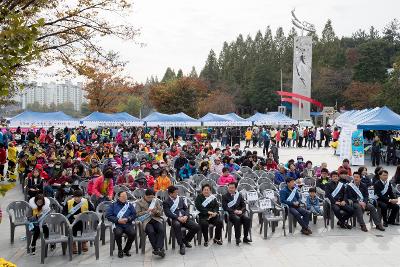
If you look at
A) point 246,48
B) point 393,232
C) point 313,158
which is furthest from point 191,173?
point 246,48

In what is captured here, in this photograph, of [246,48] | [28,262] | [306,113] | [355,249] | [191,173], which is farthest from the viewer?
[246,48]

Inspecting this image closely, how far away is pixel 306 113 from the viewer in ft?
195

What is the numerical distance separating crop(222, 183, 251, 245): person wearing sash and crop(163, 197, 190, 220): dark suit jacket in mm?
886

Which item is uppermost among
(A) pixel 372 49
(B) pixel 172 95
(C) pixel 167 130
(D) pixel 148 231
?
(A) pixel 372 49

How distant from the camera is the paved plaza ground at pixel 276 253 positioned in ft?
23.4

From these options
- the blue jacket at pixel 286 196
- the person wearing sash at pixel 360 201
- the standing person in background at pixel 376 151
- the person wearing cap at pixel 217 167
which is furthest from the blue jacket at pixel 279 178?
the standing person in background at pixel 376 151

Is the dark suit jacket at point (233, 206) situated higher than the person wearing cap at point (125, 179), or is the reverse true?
the person wearing cap at point (125, 179)

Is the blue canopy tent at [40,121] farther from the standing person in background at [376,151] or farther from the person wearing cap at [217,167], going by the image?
the standing person in background at [376,151]

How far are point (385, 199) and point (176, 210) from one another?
17.0ft

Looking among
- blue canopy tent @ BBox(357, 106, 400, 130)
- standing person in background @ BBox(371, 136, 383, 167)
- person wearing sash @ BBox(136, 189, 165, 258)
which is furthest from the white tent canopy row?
person wearing sash @ BBox(136, 189, 165, 258)

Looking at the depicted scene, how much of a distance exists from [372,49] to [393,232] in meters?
56.9

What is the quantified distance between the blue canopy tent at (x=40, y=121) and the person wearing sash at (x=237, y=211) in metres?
22.1

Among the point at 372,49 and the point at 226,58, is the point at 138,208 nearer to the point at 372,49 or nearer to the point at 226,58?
the point at 372,49

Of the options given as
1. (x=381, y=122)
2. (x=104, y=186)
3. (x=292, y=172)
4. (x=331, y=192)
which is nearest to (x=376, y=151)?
(x=381, y=122)
